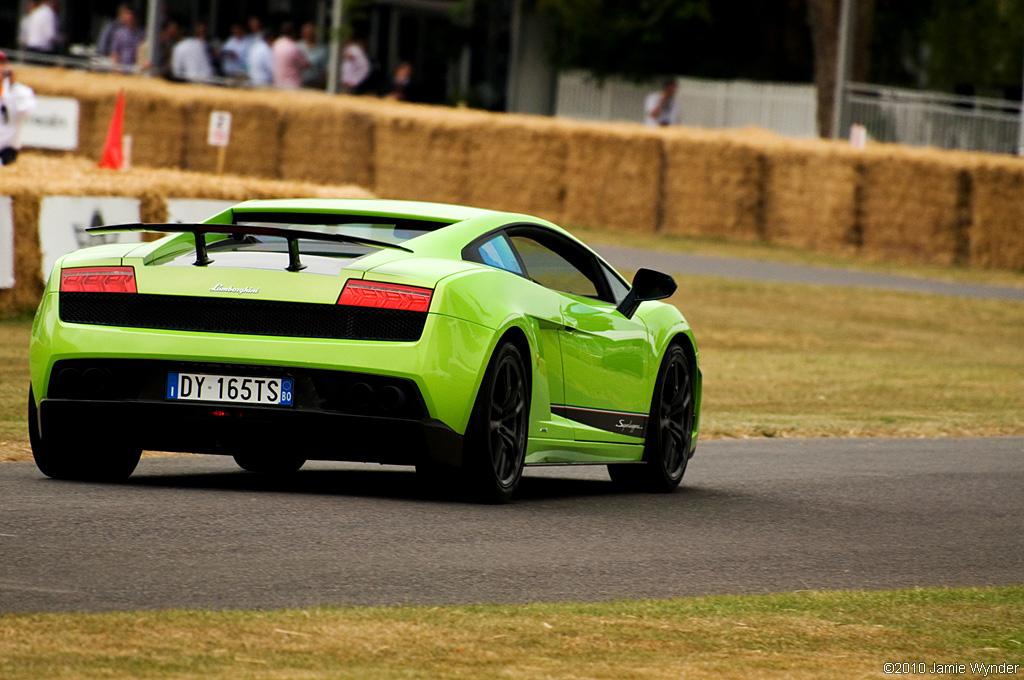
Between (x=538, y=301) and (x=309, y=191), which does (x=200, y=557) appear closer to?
(x=538, y=301)

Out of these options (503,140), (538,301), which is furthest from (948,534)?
(503,140)

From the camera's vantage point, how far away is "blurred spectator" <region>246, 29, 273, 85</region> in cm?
3891

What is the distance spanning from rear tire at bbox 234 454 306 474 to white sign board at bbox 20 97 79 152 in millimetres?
21598

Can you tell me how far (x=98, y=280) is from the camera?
25.8ft

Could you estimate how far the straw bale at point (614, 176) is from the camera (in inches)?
1249

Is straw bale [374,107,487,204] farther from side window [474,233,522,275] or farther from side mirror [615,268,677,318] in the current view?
side window [474,233,522,275]

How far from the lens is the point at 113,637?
201 inches

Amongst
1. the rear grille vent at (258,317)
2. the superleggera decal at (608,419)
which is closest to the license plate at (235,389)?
the rear grille vent at (258,317)

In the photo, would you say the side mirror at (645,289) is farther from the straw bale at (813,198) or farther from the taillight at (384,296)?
the straw bale at (813,198)

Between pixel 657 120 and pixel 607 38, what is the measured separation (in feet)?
20.7

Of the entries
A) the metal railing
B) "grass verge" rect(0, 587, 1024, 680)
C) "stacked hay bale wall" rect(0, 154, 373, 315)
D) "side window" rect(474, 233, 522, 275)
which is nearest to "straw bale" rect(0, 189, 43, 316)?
"stacked hay bale wall" rect(0, 154, 373, 315)

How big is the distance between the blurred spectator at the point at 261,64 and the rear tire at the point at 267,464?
30020 mm

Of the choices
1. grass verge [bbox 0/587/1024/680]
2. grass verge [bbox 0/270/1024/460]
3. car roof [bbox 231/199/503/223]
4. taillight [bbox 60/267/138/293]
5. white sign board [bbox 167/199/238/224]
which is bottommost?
grass verge [bbox 0/270/1024/460]

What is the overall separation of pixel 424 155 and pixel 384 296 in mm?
26096
